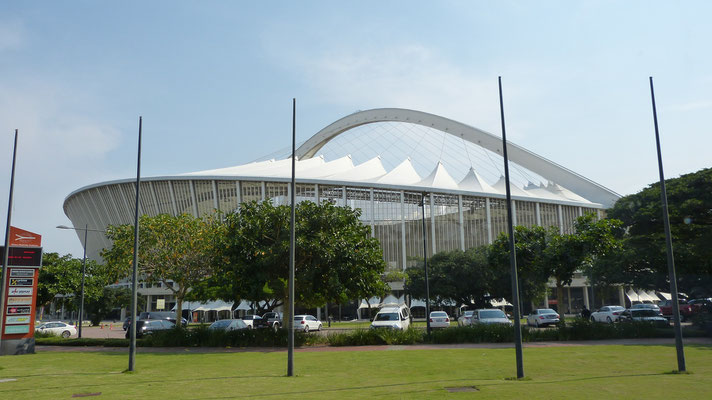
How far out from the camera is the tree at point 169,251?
3119 cm

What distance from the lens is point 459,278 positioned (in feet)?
180

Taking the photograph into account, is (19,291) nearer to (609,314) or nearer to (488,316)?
(488,316)

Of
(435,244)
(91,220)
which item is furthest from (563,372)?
(91,220)

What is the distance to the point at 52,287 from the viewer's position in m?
43.6

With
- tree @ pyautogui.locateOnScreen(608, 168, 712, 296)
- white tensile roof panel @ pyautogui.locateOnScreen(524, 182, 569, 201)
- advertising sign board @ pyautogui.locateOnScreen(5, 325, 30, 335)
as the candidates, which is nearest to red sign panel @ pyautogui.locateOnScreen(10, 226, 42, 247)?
advertising sign board @ pyautogui.locateOnScreen(5, 325, 30, 335)

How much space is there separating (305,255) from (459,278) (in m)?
32.1

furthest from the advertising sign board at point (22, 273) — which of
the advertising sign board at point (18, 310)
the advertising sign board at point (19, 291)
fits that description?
the advertising sign board at point (18, 310)

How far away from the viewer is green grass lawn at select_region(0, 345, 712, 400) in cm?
1177

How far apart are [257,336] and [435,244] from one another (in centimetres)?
4840

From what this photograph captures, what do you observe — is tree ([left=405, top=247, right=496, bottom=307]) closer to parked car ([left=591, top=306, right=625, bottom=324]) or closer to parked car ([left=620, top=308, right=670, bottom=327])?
parked car ([left=591, top=306, right=625, bottom=324])

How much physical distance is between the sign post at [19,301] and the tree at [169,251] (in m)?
6.38

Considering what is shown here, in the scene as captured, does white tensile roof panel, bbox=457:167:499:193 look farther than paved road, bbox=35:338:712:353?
Yes

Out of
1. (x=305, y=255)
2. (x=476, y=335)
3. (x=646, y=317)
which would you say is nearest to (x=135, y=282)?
(x=305, y=255)

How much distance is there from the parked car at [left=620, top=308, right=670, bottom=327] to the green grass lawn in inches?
287
